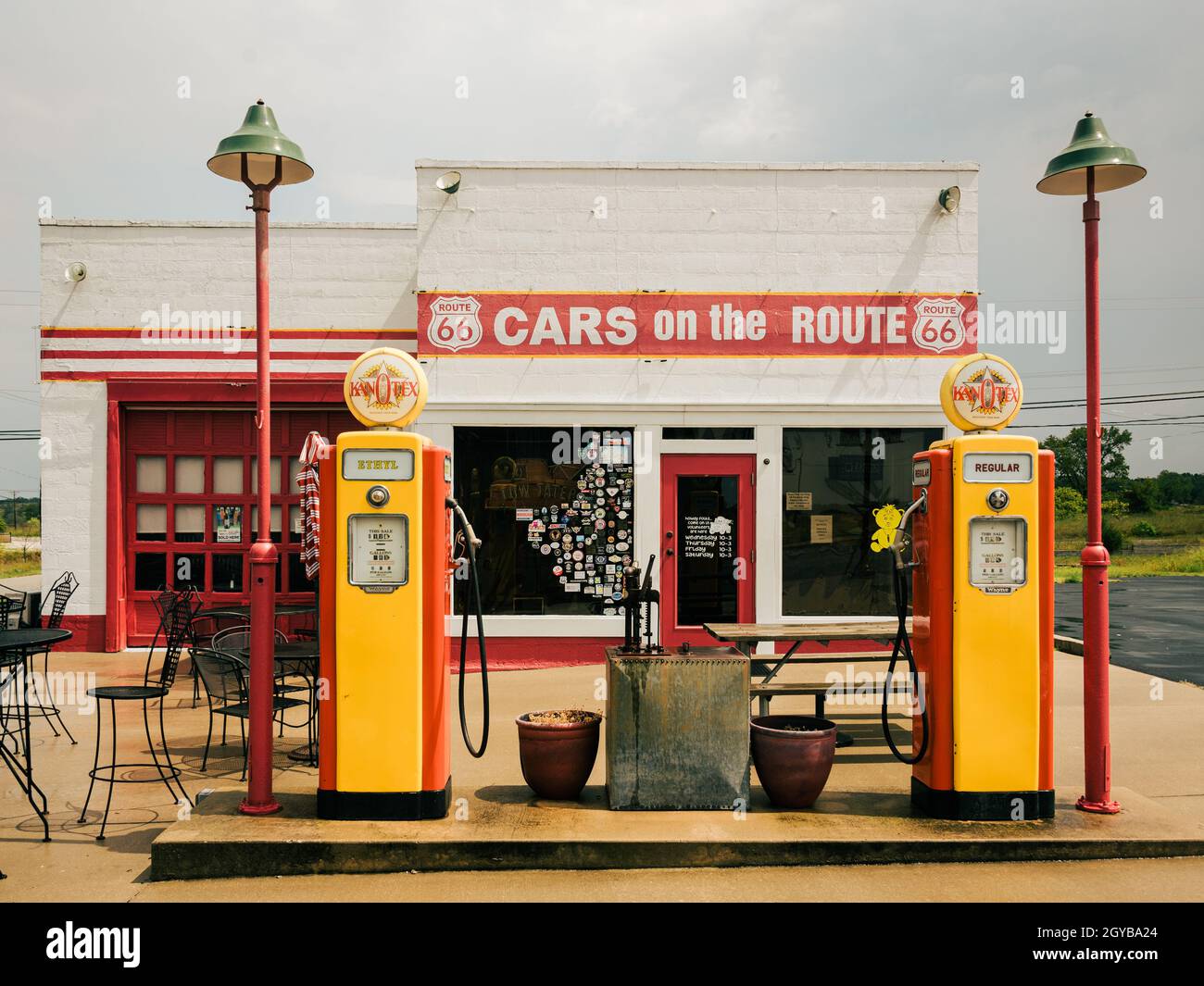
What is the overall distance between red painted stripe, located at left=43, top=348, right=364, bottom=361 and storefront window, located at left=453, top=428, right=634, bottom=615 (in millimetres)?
2105

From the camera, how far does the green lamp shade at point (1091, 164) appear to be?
5.62m

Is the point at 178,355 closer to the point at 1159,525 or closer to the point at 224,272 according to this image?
the point at 224,272

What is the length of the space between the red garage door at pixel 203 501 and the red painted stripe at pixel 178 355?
0.64m

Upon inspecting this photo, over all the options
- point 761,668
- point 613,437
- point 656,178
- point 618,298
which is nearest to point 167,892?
point 761,668

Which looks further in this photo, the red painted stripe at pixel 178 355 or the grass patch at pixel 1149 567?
the grass patch at pixel 1149 567

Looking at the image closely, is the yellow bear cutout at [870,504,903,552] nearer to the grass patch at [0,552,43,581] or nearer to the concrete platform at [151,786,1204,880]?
the concrete platform at [151,786,1204,880]

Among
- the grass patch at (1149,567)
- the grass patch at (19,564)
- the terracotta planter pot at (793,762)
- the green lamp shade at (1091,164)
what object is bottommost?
the grass patch at (1149,567)

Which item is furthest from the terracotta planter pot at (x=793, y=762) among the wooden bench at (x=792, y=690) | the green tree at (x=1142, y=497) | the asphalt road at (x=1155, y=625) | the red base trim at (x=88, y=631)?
the green tree at (x=1142, y=497)

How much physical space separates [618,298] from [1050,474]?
20.3 feet

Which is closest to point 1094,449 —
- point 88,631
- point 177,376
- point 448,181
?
point 448,181

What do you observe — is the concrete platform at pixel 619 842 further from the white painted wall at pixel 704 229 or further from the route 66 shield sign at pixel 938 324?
the white painted wall at pixel 704 229

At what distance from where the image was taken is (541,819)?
17.6 feet

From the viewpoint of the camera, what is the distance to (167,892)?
Answer: 4742 mm

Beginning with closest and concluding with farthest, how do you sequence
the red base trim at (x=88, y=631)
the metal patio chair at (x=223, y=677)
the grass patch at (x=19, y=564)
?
the metal patio chair at (x=223, y=677) → the red base trim at (x=88, y=631) → the grass patch at (x=19, y=564)
